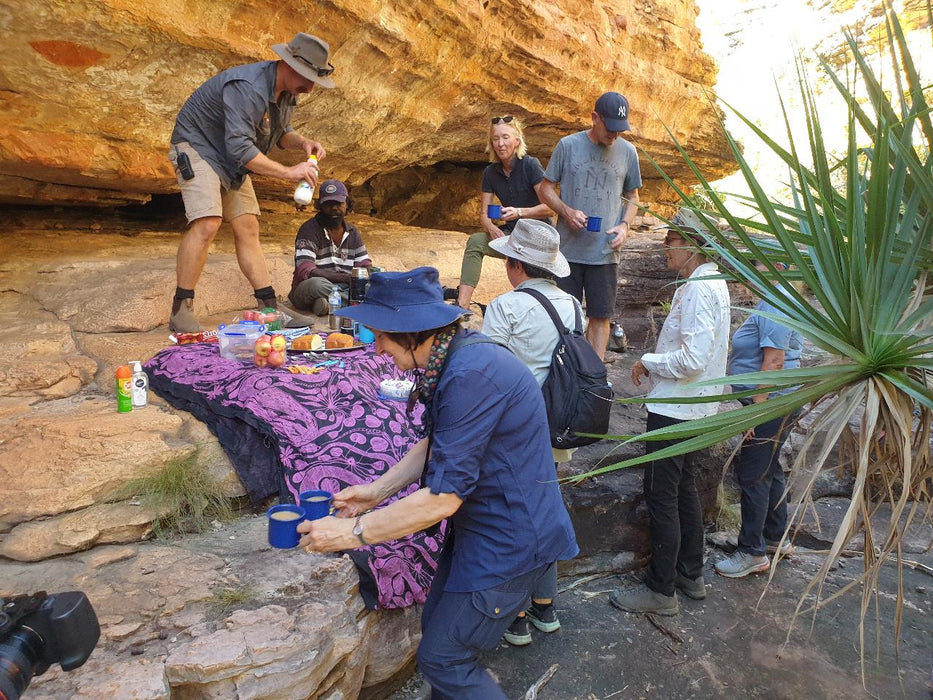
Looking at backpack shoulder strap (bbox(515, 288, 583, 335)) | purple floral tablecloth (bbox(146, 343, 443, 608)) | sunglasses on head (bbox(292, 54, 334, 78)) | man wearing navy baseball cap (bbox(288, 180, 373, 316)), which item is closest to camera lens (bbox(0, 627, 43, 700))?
purple floral tablecloth (bbox(146, 343, 443, 608))

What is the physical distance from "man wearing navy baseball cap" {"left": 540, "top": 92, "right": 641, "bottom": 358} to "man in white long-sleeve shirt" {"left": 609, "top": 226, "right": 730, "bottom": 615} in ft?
2.82

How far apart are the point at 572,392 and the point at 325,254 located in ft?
11.3

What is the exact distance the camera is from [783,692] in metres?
3.00

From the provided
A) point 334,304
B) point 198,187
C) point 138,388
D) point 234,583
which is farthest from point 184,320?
point 234,583

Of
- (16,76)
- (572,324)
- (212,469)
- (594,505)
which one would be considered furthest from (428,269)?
(16,76)

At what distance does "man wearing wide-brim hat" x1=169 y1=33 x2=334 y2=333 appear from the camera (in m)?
4.05

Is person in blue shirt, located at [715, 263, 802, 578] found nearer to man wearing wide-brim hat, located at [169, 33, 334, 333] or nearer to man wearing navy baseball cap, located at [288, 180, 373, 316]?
man wearing wide-brim hat, located at [169, 33, 334, 333]

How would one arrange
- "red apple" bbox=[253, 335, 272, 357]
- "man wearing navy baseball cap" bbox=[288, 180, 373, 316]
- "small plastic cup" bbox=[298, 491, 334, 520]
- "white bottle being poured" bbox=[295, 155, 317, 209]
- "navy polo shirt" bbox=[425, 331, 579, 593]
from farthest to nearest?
"man wearing navy baseball cap" bbox=[288, 180, 373, 316] < "white bottle being poured" bbox=[295, 155, 317, 209] < "red apple" bbox=[253, 335, 272, 357] < "small plastic cup" bbox=[298, 491, 334, 520] < "navy polo shirt" bbox=[425, 331, 579, 593]

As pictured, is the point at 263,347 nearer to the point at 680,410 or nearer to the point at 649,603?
the point at 680,410

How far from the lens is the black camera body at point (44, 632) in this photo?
4.24 feet

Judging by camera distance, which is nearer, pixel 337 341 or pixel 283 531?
pixel 283 531

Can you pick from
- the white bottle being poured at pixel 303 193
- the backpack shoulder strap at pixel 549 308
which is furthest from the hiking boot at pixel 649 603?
the white bottle being poured at pixel 303 193

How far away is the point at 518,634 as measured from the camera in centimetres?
314

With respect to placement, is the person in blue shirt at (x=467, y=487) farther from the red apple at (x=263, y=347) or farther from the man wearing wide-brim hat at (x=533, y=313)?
the red apple at (x=263, y=347)
